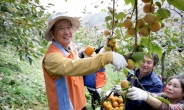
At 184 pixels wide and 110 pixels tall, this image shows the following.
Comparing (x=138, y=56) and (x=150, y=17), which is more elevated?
(x=150, y=17)

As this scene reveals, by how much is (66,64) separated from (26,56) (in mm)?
549

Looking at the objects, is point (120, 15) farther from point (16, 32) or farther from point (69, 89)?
point (16, 32)

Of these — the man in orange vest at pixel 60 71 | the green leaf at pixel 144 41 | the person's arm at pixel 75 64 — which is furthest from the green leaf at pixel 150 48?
the man in orange vest at pixel 60 71

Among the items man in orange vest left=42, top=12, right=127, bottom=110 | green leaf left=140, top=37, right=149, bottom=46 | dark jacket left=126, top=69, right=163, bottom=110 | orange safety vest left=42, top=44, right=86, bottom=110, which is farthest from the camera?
dark jacket left=126, top=69, right=163, bottom=110

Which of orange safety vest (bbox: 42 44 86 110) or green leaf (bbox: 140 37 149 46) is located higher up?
green leaf (bbox: 140 37 149 46)

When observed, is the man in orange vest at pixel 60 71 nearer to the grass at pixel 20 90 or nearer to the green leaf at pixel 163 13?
the green leaf at pixel 163 13

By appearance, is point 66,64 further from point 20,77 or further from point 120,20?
point 20,77

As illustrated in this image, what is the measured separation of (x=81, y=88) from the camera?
5.42ft

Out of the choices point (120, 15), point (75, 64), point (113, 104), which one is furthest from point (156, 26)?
point (113, 104)

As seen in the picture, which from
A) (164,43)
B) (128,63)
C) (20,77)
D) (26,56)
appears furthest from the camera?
(20,77)

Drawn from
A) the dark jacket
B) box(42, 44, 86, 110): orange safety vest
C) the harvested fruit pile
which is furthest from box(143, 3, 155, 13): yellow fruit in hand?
the harvested fruit pile

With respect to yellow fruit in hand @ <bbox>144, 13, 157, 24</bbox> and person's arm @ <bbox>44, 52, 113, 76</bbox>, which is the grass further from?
yellow fruit in hand @ <bbox>144, 13, 157, 24</bbox>

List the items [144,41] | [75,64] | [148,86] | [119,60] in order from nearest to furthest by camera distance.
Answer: [144,41], [119,60], [75,64], [148,86]

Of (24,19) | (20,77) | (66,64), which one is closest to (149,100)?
(66,64)
